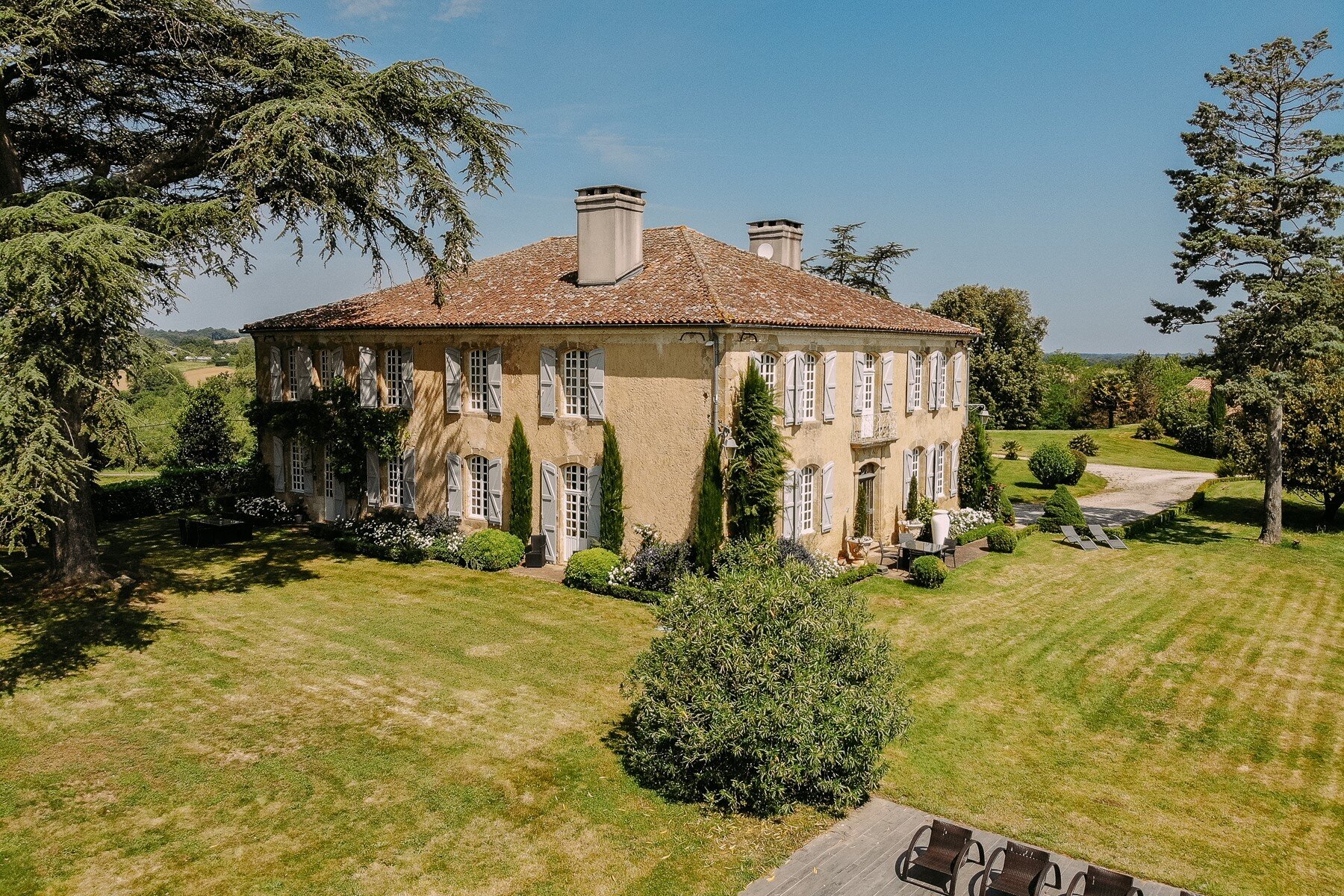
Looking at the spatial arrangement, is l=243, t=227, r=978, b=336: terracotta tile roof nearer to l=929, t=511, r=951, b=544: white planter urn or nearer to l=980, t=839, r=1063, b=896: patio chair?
l=929, t=511, r=951, b=544: white planter urn

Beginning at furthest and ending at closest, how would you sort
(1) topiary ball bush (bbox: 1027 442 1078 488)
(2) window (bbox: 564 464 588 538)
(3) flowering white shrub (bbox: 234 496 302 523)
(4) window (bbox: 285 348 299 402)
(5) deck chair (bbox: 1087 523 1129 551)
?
(1) topiary ball bush (bbox: 1027 442 1078 488), (3) flowering white shrub (bbox: 234 496 302 523), (4) window (bbox: 285 348 299 402), (5) deck chair (bbox: 1087 523 1129 551), (2) window (bbox: 564 464 588 538)

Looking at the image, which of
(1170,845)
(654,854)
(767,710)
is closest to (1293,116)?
(1170,845)

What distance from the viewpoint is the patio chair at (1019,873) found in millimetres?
9062

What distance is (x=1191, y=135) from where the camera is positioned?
90.3 feet

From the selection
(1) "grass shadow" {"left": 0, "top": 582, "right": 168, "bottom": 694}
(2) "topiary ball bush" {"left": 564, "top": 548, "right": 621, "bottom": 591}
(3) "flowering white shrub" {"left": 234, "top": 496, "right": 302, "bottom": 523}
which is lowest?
(1) "grass shadow" {"left": 0, "top": 582, "right": 168, "bottom": 694}

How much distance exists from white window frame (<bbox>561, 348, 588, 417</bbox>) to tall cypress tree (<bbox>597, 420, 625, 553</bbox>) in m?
0.96

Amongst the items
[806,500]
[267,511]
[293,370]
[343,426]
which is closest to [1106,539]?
[806,500]

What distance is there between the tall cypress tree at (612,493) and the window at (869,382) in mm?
7583

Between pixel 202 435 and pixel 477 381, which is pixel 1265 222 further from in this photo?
pixel 202 435

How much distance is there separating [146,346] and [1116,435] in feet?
184

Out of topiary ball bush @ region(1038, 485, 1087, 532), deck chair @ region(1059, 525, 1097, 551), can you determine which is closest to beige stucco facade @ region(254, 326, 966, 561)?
topiary ball bush @ region(1038, 485, 1087, 532)

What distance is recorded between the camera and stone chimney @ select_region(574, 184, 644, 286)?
76.1ft

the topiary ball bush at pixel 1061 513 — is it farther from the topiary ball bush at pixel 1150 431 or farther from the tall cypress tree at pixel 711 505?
the topiary ball bush at pixel 1150 431

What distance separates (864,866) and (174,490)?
3000cm
